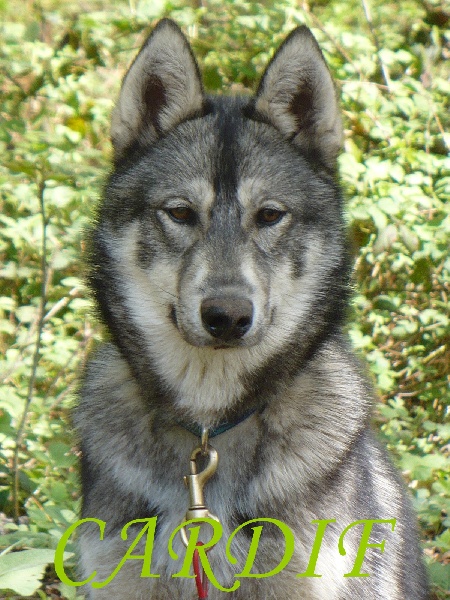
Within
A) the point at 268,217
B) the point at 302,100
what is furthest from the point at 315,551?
the point at 302,100

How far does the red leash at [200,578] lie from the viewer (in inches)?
98.0

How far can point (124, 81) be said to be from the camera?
2873 millimetres

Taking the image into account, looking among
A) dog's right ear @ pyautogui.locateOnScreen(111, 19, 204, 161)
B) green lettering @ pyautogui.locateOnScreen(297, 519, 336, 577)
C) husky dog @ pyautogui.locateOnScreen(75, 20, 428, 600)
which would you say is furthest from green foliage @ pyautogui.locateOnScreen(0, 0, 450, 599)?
green lettering @ pyautogui.locateOnScreen(297, 519, 336, 577)

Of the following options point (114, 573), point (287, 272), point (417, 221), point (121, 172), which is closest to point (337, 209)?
point (287, 272)

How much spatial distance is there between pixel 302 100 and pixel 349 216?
1373 millimetres

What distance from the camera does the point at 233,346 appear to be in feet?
8.46

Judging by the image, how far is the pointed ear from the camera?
Answer: 9.25 ft

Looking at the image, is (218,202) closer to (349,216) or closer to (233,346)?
(233,346)

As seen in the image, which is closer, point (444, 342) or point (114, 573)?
point (114, 573)

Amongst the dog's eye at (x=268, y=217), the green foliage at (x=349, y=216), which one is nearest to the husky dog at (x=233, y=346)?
the dog's eye at (x=268, y=217)

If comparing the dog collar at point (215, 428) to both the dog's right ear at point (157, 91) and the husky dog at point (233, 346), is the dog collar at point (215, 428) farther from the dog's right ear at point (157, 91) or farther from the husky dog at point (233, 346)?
the dog's right ear at point (157, 91)

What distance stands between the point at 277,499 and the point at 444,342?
2.90 m

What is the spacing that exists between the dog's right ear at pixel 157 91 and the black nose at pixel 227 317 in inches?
31.7

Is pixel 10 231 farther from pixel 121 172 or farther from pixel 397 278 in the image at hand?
pixel 397 278
